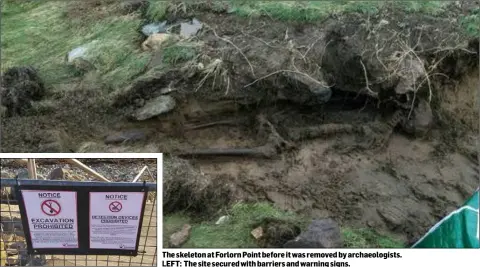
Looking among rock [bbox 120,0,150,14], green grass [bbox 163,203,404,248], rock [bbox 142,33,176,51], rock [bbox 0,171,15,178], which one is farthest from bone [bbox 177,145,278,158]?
rock [bbox 120,0,150,14]

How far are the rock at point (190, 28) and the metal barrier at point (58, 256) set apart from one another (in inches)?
100

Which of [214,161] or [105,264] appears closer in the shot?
[105,264]

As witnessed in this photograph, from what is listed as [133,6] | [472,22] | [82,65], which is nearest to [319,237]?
[82,65]

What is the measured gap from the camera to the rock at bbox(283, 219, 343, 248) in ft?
11.7

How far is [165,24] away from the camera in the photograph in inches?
213

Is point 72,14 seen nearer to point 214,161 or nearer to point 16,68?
point 16,68

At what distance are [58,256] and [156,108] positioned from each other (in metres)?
1.91

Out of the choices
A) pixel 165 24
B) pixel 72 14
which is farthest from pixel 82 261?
pixel 72 14

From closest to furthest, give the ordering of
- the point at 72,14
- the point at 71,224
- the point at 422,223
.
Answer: the point at 71,224
the point at 422,223
the point at 72,14

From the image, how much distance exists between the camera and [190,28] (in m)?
5.30

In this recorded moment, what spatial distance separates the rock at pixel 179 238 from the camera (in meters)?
3.84

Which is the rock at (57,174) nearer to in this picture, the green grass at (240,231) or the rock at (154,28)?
the green grass at (240,231)

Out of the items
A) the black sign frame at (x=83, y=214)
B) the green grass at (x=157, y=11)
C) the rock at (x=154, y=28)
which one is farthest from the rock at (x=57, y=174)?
the green grass at (x=157, y=11)

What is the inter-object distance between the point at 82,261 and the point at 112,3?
3522mm
